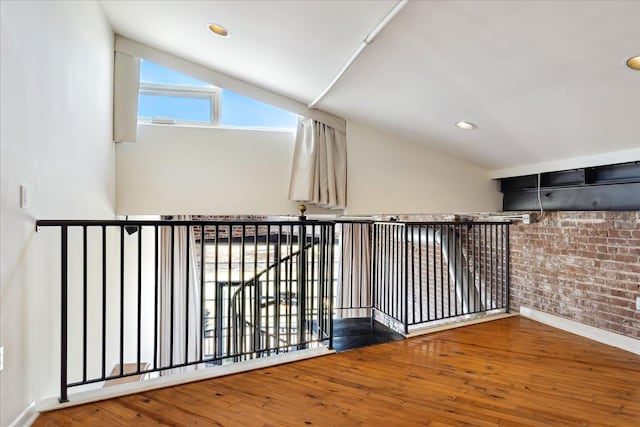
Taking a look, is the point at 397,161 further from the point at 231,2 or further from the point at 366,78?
the point at 231,2

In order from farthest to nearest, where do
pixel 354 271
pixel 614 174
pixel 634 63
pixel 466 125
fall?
pixel 354 271, pixel 466 125, pixel 614 174, pixel 634 63

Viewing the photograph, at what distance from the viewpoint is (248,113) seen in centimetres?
374

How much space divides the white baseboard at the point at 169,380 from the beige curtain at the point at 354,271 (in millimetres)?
2353

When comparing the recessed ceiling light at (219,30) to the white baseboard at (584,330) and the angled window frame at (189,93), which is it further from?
the white baseboard at (584,330)

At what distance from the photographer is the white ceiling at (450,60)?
1740 mm

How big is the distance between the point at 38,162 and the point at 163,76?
217 centimetres

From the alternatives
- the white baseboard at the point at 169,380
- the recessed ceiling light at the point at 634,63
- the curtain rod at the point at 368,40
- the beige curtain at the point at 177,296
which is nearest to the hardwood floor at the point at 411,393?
the white baseboard at the point at 169,380

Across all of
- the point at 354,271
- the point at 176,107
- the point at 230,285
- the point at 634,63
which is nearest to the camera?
the point at 634,63

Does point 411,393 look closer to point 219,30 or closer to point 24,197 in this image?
point 24,197

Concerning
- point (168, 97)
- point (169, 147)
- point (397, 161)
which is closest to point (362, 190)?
point (397, 161)

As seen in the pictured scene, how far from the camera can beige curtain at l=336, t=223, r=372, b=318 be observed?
483 cm

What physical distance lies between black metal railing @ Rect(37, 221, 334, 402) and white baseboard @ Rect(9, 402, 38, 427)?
11cm

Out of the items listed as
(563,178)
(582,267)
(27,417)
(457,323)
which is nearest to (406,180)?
(563,178)

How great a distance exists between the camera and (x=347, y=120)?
367 centimetres
